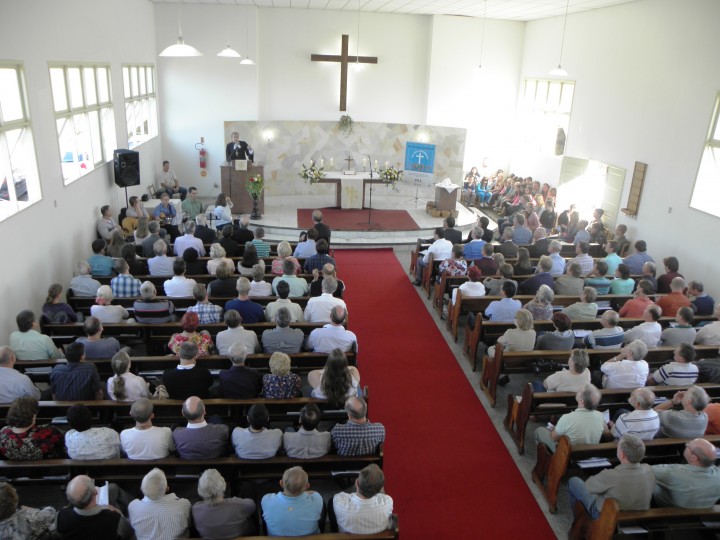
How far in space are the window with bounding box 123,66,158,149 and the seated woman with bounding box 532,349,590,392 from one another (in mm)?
9405

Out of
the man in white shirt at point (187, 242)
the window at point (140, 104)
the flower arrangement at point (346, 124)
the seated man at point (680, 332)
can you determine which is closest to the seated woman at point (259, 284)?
the man in white shirt at point (187, 242)

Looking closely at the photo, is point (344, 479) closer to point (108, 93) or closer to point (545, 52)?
point (108, 93)

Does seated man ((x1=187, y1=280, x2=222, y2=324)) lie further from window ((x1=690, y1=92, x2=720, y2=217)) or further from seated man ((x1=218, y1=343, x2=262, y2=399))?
window ((x1=690, y1=92, x2=720, y2=217))

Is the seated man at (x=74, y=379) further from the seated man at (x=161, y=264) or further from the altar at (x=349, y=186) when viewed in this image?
the altar at (x=349, y=186)

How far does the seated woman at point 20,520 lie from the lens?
302cm

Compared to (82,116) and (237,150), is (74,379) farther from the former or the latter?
(237,150)

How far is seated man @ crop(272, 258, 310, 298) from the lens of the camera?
647 cm

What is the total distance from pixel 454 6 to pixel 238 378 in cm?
1028

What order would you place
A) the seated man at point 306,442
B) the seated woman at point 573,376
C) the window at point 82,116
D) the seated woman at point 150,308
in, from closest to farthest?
1. the seated man at point 306,442
2. the seated woman at point 573,376
3. the seated woman at point 150,308
4. the window at point 82,116

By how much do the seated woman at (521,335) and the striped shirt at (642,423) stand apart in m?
1.40

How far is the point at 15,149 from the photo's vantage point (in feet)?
21.5

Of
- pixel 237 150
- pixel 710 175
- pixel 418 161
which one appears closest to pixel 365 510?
pixel 710 175

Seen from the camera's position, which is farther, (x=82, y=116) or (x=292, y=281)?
(x=82, y=116)

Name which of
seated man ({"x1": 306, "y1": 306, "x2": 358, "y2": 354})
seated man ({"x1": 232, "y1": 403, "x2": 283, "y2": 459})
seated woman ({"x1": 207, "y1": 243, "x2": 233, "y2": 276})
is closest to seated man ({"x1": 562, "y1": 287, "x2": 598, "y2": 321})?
seated man ({"x1": 306, "y1": 306, "x2": 358, "y2": 354})
